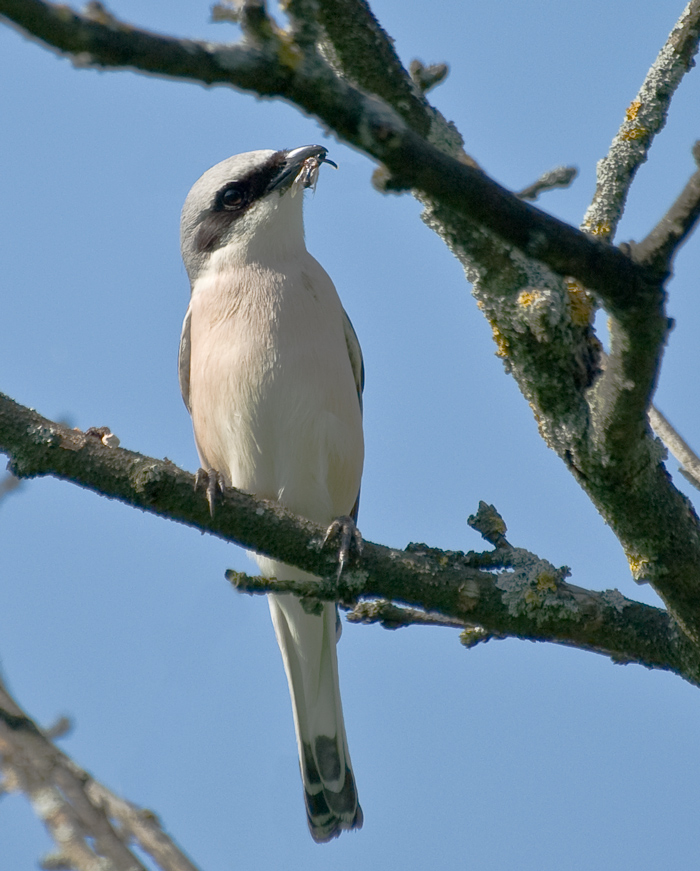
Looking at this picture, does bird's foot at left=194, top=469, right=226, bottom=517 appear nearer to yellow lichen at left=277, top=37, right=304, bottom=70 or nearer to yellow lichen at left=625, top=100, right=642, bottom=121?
yellow lichen at left=277, top=37, right=304, bottom=70

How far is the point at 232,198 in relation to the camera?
638cm

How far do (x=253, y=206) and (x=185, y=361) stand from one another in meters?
1.18

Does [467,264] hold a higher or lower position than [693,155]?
higher

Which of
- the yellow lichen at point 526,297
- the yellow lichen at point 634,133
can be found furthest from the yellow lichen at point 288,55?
the yellow lichen at point 634,133

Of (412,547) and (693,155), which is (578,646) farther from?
(693,155)

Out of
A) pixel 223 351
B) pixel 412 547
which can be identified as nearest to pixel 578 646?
pixel 412 547

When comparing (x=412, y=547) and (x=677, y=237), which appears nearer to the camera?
(x=677, y=237)

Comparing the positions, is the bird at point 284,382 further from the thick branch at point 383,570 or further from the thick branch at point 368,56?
the thick branch at point 368,56

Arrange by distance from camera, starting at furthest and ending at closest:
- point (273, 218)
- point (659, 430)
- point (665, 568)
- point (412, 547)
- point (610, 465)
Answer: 1. point (273, 218)
2. point (659, 430)
3. point (412, 547)
4. point (665, 568)
5. point (610, 465)

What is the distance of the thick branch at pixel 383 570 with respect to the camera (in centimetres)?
376

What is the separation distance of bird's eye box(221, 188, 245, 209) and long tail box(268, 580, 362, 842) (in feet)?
8.70

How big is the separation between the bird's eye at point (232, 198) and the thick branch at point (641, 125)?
122 inches

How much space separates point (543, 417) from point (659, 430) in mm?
1421

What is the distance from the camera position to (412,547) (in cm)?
415
